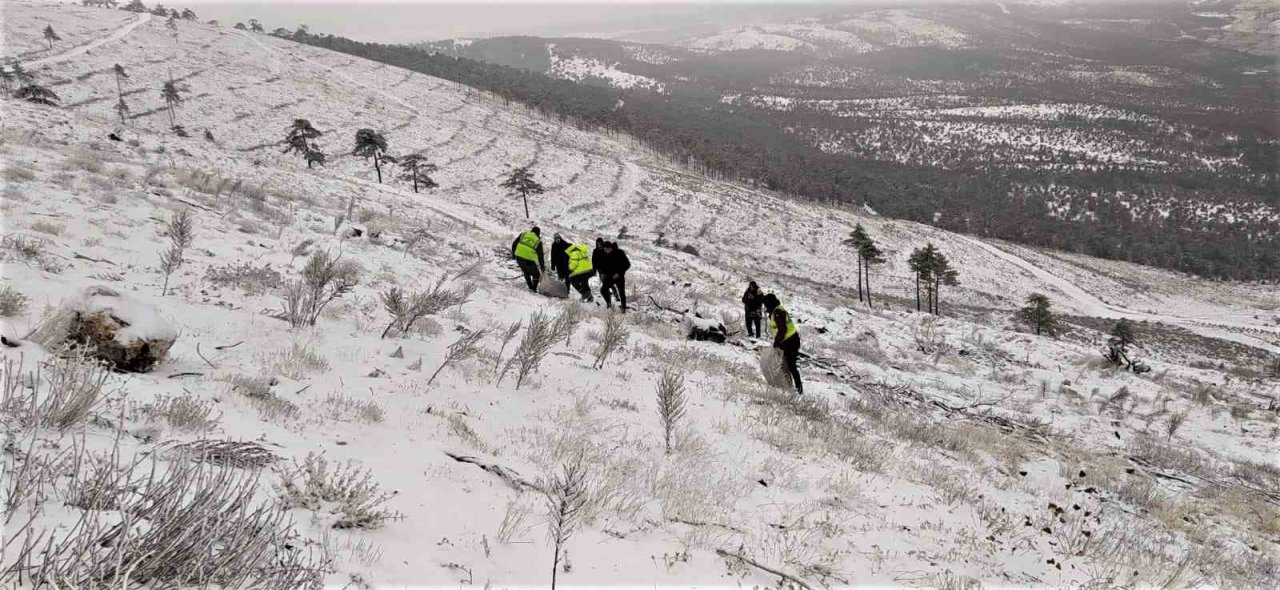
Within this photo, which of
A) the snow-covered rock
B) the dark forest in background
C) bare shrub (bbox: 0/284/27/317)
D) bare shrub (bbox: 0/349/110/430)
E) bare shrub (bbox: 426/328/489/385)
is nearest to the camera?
bare shrub (bbox: 0/349/110/430)

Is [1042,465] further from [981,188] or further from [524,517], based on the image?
[981,188]

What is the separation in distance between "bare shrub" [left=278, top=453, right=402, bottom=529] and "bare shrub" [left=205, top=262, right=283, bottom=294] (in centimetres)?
507

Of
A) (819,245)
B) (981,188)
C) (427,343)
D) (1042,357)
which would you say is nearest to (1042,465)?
(427,343)

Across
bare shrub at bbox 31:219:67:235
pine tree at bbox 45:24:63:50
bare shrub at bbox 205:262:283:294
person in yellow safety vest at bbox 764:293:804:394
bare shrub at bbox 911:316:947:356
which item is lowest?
bare shrub at bbox 911:316:947:356

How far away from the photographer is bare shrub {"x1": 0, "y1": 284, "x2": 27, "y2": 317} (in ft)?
13.3

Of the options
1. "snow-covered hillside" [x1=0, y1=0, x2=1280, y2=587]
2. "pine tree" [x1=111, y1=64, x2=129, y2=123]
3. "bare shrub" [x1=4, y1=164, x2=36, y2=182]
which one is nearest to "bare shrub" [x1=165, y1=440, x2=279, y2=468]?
"snow-covered hillside" [x1=0, y1=0, x2=1280, y2=587]

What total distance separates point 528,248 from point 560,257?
0.73m

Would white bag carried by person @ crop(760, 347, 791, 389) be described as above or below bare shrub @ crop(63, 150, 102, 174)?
below

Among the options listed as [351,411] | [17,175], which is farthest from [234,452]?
[17,175]

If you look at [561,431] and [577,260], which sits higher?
[577,260]

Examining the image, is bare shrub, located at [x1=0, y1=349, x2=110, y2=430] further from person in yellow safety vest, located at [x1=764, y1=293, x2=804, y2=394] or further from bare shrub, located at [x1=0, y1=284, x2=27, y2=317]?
person in yellow safety vest, located at [x1=764, y1=293, x2=804, y2=394]

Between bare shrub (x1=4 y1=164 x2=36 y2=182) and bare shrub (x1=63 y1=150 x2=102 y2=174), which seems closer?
bare shrub (x1=4 y1=164 x2=36 y2=182)

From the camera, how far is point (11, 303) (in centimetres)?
411

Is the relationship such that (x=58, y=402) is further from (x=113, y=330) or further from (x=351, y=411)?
(x=351, y=411)
